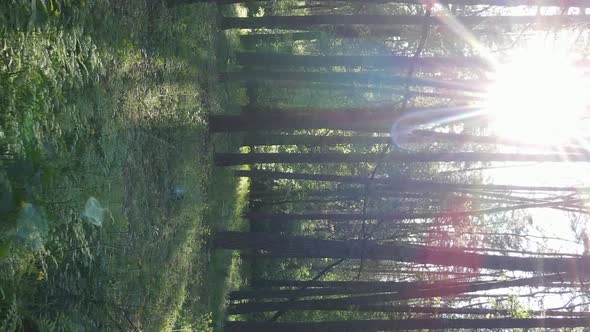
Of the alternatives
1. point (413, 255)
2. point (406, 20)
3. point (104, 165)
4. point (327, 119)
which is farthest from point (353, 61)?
point (104, 165)

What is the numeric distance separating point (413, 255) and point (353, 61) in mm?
4349

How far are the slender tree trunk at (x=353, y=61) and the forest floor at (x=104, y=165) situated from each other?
1.71 metres

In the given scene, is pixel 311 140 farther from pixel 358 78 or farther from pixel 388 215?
pixel 388 215

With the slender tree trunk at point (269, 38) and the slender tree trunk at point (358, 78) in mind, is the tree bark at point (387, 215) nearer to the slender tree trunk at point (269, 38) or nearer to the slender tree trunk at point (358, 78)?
the slender tree trunk at point (358, 78)

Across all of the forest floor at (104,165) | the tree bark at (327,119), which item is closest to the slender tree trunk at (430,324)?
the forest floor at (104,165)

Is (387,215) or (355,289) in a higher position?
(387,215)

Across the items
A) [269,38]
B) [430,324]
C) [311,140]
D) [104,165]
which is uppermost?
[269,38]

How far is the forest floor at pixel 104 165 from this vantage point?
14.0 ft

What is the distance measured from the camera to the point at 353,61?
1154 cm

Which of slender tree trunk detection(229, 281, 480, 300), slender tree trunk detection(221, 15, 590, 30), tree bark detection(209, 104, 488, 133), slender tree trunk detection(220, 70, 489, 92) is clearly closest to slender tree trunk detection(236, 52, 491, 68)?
slender tree trunk detection(220, 70, 489, 92)

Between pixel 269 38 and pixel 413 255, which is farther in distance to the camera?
pixel 269 38

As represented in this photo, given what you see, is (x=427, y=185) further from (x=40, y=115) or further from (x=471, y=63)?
(x=40, y=115)

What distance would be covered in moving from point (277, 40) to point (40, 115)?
12.1 metres

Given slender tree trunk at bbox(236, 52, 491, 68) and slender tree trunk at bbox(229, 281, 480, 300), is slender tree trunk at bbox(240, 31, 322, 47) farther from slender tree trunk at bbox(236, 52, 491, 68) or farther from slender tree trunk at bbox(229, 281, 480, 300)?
slender tree trunk at bbox(229, 281, 480, 300)
